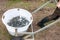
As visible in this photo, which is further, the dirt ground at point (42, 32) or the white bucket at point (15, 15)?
the dirt ground at point (42, 32)

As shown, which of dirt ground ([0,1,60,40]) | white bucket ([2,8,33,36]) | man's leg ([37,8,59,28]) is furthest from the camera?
dirt ground ([0,1,60,40])

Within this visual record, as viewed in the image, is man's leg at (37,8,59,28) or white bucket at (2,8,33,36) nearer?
man's leg at (37,8,59,28)

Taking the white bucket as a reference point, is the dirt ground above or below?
below

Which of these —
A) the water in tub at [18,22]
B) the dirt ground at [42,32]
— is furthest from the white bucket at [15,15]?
the dirt ground at [42,32]

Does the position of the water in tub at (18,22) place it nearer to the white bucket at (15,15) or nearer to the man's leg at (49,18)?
the white bucket at (15,15)

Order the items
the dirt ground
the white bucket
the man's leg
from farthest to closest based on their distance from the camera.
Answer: the dirt ground
the white bucket
the man's leg

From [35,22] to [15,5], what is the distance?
0.55 metres

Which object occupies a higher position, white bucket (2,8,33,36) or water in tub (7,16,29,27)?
white bucket (2,8,33,36)

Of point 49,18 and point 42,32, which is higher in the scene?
point 49,18

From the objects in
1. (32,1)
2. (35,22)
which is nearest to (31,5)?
(32,1)

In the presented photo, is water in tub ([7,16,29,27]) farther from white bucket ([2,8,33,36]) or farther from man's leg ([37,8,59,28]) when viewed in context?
man's leg ([37,8,59,28])

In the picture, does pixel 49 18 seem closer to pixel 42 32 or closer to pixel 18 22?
pixel 42 32

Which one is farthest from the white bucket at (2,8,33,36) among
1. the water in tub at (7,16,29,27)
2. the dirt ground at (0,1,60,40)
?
the dirt ground at (0,1,60,40)

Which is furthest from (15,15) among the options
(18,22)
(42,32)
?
(42,32)
